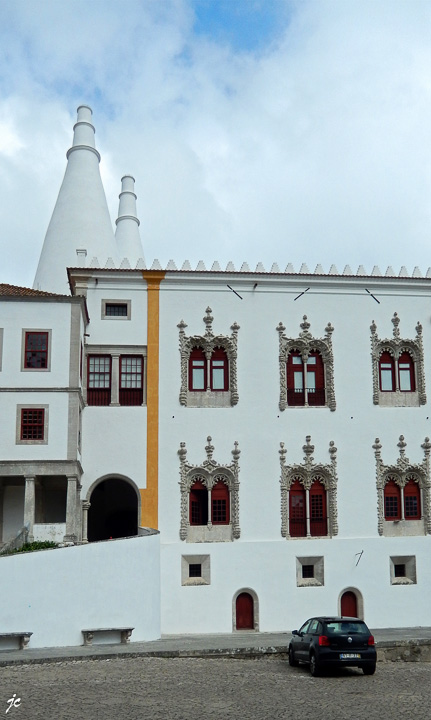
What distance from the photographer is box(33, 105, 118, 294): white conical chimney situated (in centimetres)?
3806

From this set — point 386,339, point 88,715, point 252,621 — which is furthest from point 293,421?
point 88,715

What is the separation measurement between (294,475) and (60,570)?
10704 mm

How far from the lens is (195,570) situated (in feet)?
98.4

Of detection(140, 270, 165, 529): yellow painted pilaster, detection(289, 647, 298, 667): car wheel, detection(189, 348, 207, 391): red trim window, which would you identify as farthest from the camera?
detection(189, 348, 207, 391): red trim window

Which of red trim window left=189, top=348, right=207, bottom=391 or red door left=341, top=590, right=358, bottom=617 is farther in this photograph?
red trim window left=189, top=348, right=207, bottom=391

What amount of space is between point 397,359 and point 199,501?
934 cm

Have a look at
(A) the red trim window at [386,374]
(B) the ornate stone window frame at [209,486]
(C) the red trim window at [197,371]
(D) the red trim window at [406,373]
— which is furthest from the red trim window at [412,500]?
(C) the red trim window at [197,371]

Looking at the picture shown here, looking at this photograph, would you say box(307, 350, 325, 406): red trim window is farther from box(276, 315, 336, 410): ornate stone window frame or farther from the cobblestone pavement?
the cobblestone pavement

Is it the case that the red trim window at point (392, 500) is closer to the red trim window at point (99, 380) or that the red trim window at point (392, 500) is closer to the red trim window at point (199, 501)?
the red trim window at point (199, 501)

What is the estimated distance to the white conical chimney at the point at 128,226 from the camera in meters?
44.9

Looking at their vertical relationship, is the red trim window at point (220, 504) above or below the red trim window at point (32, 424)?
below

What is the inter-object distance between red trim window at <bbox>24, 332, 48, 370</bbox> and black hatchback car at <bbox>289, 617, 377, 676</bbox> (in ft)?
44.7

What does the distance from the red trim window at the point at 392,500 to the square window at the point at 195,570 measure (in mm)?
7044

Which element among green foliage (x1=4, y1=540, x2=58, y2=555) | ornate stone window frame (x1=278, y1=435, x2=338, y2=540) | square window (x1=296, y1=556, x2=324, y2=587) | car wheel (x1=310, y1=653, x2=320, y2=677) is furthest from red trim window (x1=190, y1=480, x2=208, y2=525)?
car wheel (x1=310, y1=653, x2=320, y2=677)
